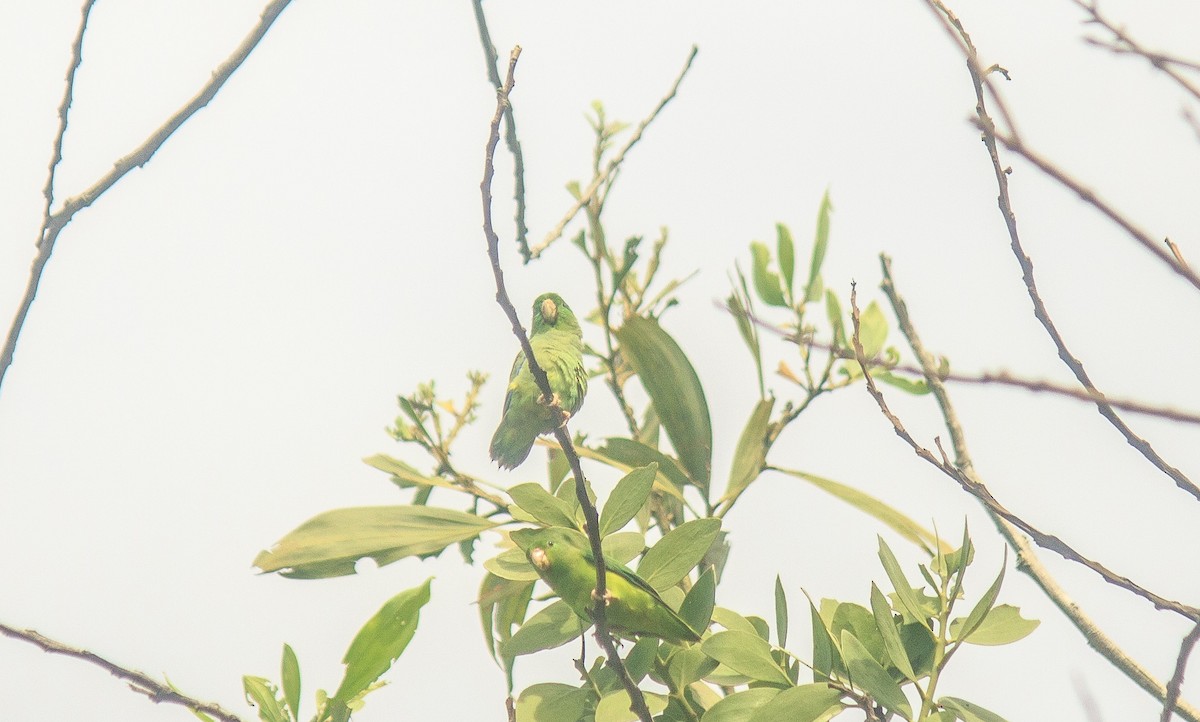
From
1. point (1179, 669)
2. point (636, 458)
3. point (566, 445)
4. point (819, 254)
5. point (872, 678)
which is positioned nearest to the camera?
point (1179, 669)

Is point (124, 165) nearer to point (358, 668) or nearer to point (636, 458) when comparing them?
point (358, 668)

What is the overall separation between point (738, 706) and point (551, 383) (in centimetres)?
71

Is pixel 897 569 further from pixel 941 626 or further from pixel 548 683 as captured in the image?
pixel 548 683

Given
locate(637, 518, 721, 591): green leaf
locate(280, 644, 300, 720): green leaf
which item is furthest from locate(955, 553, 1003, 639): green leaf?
locate(280, 644, 300, 720): green leaf

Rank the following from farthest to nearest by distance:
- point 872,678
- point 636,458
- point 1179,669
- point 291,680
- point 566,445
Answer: point 636,458
point 291,680
point 872,678
point 566,445
point 1179,669

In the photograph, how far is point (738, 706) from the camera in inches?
35.0

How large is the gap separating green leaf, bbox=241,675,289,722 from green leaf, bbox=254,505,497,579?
0.12 meters

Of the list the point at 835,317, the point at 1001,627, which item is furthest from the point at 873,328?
the point at 1001,627

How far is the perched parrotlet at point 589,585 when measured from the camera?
0.84m

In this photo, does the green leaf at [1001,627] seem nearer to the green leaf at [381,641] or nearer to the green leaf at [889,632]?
the green leaf at [889,632]

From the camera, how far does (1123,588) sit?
0.74m

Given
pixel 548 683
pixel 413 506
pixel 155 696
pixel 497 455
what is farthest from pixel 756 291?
pixel 155 696

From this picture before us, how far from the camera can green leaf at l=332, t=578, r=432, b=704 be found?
1.01 metres

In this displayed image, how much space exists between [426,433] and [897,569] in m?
0.63
